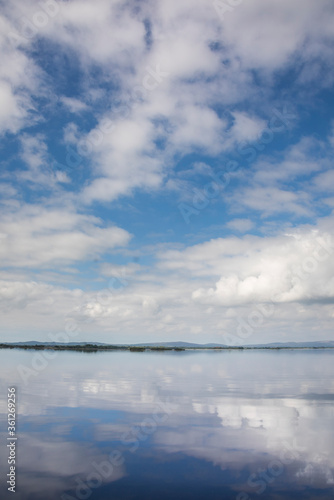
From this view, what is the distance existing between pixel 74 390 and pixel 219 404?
17.4 meters

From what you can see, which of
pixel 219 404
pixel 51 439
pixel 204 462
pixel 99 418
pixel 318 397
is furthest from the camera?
pixel 318 397

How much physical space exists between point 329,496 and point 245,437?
8.41 m

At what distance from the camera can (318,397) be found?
36750mm

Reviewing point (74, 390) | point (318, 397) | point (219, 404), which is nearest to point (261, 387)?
point (318, 397)

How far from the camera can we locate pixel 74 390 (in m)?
40.3

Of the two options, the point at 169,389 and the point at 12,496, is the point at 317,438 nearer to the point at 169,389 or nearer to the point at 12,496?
the point at 12,496

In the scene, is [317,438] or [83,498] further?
[317,438]

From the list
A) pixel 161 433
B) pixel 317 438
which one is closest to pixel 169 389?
pixel 161 433

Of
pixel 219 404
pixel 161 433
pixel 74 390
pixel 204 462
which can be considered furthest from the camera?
pixel 74 390

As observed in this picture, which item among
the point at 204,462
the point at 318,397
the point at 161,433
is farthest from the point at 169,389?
the point at 204,462

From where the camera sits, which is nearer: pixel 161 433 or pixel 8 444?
pixel 8 444

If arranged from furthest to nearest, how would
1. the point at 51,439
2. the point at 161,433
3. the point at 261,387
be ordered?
the point at 261,387
the point at 161,433
the point at 51,439

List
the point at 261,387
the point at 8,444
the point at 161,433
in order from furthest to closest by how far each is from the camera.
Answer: the point at 261,387 → the point at 161,433 → the point at 8,444

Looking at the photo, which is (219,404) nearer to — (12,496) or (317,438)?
(317,438)
